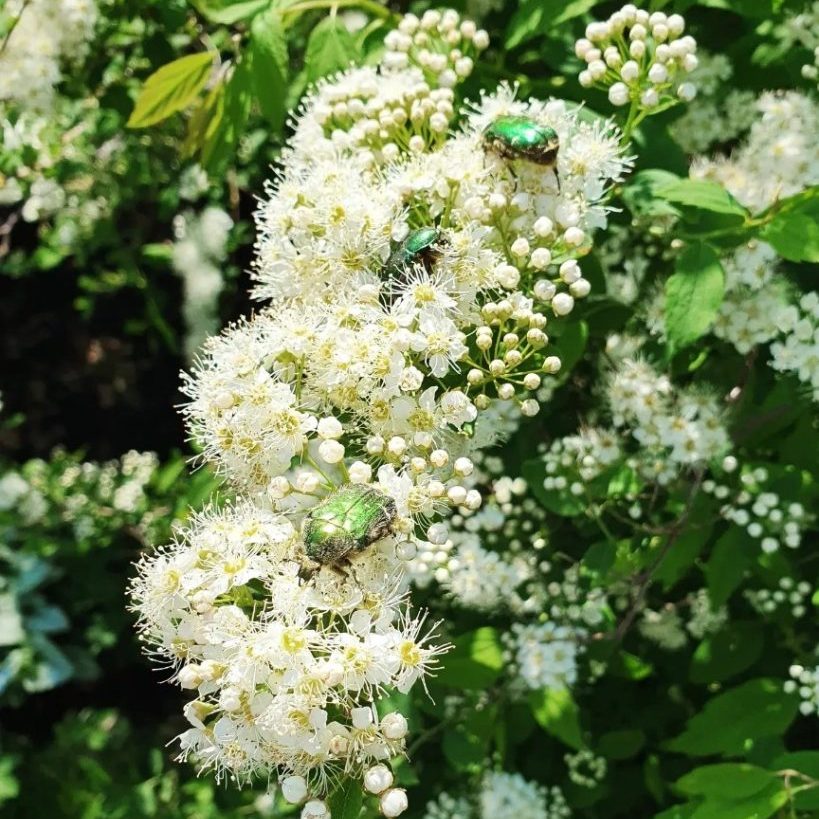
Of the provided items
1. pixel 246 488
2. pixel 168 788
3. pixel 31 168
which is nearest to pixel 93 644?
pixel 168 788

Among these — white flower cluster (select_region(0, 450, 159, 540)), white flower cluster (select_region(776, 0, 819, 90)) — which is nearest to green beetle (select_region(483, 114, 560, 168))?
white flower cluster (select_region(776, 0, 819, 90))

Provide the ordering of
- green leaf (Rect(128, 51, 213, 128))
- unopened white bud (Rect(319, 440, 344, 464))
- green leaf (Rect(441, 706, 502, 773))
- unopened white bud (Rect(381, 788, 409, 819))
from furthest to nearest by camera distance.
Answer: green leaf (Rect(441, 706, 502, 773))
green leaf (Rect(128, 51, 213, 128))
unopened white bud (Rect(319, 440, 344, 464))
unopened white bud (Rect(381, 788, 409, 819))

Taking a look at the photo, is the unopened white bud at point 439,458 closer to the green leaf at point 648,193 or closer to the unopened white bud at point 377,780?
the unopened white bud at point 377,780

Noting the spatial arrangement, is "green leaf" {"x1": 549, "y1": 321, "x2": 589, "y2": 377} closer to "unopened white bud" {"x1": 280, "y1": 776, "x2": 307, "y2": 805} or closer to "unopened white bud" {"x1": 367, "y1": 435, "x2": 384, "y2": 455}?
"unopened white bud" {"x1": 367, "y1": 435, "x2": 384, "y2": 455}

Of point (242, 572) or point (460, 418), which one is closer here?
point (242, 572)

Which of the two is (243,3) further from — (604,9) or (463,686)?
(463,686)

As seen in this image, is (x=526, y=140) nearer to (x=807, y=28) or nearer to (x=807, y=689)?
(x=807, y=28)
